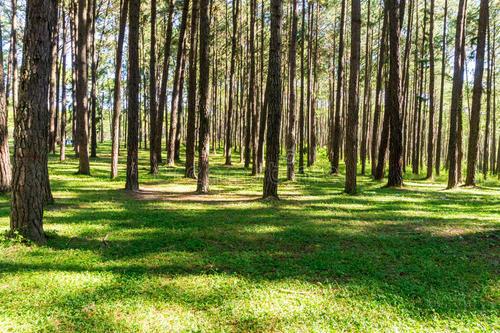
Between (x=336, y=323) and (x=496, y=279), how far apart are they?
282 centimetres

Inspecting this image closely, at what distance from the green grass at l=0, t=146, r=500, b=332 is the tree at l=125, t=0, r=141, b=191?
3152 millimetres

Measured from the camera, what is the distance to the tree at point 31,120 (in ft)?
20.7

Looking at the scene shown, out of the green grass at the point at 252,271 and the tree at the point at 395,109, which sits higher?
the tree at the point at 395,109

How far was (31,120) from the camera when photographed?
20.9 ft

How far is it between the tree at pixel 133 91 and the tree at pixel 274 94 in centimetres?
475

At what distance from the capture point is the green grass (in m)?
4.13

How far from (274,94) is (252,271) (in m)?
6.96

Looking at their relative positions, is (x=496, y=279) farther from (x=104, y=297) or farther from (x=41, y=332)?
(x=41, y=332)

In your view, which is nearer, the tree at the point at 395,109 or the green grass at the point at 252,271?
the green grass at the point at 252,271

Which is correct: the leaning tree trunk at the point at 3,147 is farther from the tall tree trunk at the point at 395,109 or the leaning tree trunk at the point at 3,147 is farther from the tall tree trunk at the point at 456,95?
the tall tree trunk at the point at 456,95

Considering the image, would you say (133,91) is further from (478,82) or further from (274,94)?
(478,82)

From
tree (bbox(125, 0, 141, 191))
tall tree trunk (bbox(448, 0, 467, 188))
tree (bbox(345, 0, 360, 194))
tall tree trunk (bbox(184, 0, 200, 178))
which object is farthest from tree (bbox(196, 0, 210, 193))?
tall tree trunk (bbox(448, 0, 467, 188))

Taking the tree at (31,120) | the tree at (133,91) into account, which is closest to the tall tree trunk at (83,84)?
the tree at (133,91)

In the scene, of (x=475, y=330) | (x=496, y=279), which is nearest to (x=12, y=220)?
(x=475, y=330)
